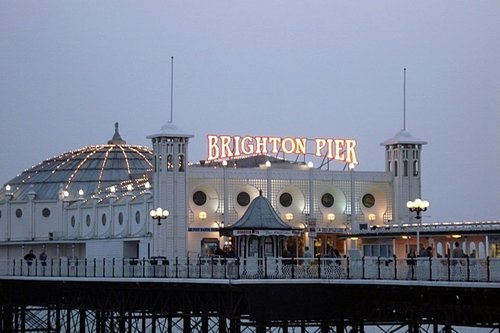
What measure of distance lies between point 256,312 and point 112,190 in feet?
147

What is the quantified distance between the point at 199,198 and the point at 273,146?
22.1 ft

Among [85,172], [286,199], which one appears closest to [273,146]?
[286,199]

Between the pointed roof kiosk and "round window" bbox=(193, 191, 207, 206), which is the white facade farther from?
the pointed roof kiosk

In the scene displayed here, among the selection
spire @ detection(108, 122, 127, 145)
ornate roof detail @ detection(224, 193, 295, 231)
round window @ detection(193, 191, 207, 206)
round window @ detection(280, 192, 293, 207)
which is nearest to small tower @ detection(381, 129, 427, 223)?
round window @ detection(280, 192, 293, 207)

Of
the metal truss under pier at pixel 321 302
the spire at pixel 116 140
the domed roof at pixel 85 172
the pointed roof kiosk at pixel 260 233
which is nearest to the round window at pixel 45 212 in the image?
the domed roof at pixel 85 172

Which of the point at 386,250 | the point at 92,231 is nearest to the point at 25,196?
the point at 92,231

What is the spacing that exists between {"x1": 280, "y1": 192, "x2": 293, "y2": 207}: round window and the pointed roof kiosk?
16.2 meters

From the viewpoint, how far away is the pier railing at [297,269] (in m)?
51.0

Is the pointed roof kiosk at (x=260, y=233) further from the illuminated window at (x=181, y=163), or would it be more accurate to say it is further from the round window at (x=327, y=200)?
the round window at (x=327, y=200)

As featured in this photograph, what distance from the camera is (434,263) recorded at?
52406mm

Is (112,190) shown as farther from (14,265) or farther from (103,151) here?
(14,265)

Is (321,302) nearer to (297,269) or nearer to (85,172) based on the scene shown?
(297,269)

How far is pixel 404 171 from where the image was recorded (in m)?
90.7

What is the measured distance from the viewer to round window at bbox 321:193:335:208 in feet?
296
